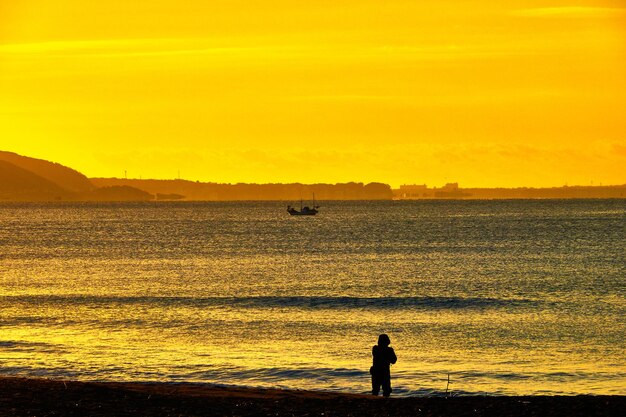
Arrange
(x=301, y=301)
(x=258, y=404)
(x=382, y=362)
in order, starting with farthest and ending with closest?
(x=301, y=301) → (x=382, y=362) → (x=258, y=404)

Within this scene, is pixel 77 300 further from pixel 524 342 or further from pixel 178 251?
pixel 178 251

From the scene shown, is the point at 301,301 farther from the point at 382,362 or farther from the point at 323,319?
the point at 382,362

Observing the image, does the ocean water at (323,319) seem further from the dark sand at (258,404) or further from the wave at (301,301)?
the dark sand at (258,404)

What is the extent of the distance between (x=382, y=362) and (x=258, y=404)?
4.90m

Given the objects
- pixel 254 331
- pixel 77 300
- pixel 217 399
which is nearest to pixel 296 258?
pixel 77 300

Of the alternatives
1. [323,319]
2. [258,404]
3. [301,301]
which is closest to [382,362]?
[258,404]

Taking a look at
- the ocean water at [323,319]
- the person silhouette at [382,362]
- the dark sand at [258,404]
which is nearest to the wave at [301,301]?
the ocean water at [323,319]

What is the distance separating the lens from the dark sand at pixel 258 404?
22.7 meters

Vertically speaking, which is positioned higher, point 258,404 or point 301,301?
point 258,404

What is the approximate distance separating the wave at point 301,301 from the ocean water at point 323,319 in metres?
0.13

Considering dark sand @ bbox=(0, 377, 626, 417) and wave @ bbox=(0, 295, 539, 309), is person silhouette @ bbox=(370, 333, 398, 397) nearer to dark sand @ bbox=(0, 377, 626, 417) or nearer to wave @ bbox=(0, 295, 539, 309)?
dark sand @ bbox=(0, 377, 626, 417)

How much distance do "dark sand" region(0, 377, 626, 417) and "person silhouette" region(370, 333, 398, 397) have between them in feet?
5.80

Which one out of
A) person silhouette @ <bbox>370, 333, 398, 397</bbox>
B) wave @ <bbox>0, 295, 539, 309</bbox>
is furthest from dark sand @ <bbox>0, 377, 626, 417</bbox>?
wave @ <bbox>0, 295, 539, 309</bbox>

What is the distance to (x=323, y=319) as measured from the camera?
177 ft
